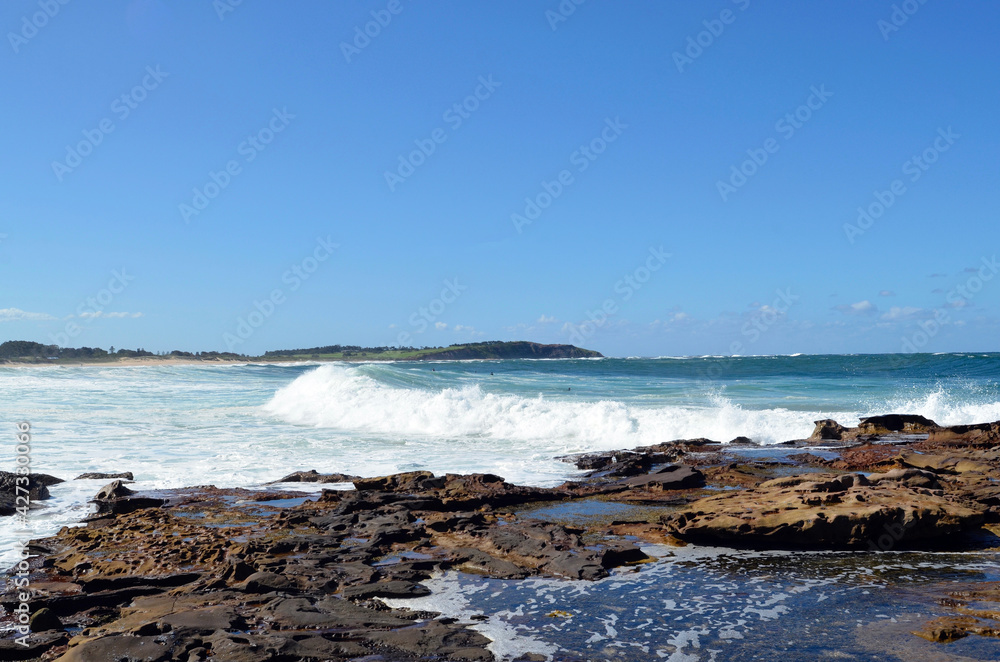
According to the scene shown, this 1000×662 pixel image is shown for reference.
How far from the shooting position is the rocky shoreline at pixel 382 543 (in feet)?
16.6

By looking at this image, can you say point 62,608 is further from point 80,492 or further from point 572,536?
point 80,492

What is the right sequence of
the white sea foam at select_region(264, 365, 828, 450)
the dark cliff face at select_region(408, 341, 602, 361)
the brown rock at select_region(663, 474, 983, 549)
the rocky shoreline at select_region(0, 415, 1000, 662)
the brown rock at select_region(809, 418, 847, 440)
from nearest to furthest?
the rocky shoreline at select_region(0, 415, 1000, 662)
the brown rock at select_region(663, 474, 983, 549)
the brown rock at select_region(809, 418, 847, 440)
the white sea foam at select_region(264, 365, 828, 450)
the dark cliff face at select_region(408, 341, 602, 361)

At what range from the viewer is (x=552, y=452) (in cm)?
1634

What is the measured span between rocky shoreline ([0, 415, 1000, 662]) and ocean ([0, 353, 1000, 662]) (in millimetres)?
364

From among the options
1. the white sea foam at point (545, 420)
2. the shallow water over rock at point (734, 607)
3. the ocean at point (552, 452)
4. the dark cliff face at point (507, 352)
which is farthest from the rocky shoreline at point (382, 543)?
the dark cliff face at point (507, 352)

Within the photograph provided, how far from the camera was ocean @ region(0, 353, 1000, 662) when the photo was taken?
5316 millimetres

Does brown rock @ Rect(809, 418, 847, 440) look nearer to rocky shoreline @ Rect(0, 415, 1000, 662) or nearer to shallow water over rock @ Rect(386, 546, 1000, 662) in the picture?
rocky shoreline @ Rect(0, 415, 1000, 662)

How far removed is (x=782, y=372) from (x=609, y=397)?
25.1 metres

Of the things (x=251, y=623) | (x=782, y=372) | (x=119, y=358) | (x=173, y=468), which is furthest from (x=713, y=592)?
(x=119, y=358)

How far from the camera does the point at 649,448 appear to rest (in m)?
16.3
